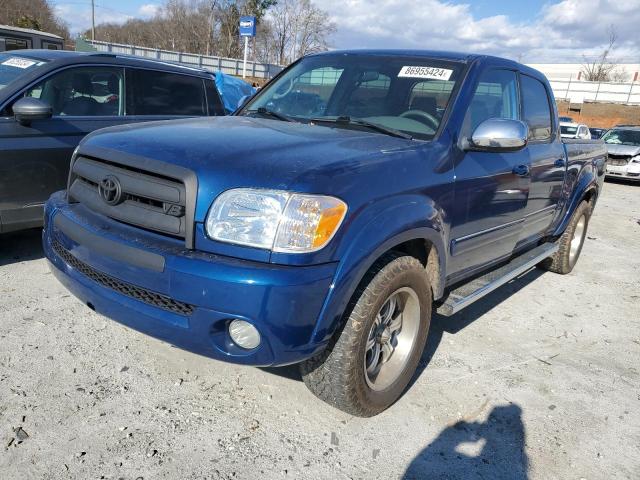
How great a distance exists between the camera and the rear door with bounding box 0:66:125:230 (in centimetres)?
400

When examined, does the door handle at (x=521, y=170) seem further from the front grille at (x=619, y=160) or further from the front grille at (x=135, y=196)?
the front grille at (x=619, y=160)

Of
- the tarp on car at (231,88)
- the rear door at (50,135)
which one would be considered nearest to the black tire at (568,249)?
the rear door at (50,135)

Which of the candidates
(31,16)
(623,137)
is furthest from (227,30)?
(623,137)

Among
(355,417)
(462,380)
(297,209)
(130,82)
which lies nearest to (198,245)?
(297,209)

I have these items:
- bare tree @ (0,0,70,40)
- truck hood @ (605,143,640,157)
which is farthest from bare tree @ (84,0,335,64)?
truck hood @ (605,143,640,157)

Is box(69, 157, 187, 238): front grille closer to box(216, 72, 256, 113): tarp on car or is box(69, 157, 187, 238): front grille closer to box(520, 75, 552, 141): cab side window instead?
box(520, 75, 552, 141): cab side window

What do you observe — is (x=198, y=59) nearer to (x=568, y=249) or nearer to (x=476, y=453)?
(x=568, y=249)

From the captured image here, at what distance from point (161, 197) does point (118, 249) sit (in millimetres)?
302

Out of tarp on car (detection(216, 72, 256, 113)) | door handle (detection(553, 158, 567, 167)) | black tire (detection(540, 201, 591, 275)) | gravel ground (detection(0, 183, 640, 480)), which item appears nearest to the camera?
gravel ground (detection(0, 183, 640, 480))

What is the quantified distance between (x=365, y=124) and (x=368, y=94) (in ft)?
1.26

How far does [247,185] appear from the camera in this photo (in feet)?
6.95

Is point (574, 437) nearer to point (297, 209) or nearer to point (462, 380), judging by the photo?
point (462, 380)

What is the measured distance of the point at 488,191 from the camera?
3195 mm

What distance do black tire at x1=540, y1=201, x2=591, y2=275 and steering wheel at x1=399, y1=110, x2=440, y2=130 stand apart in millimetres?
2852
